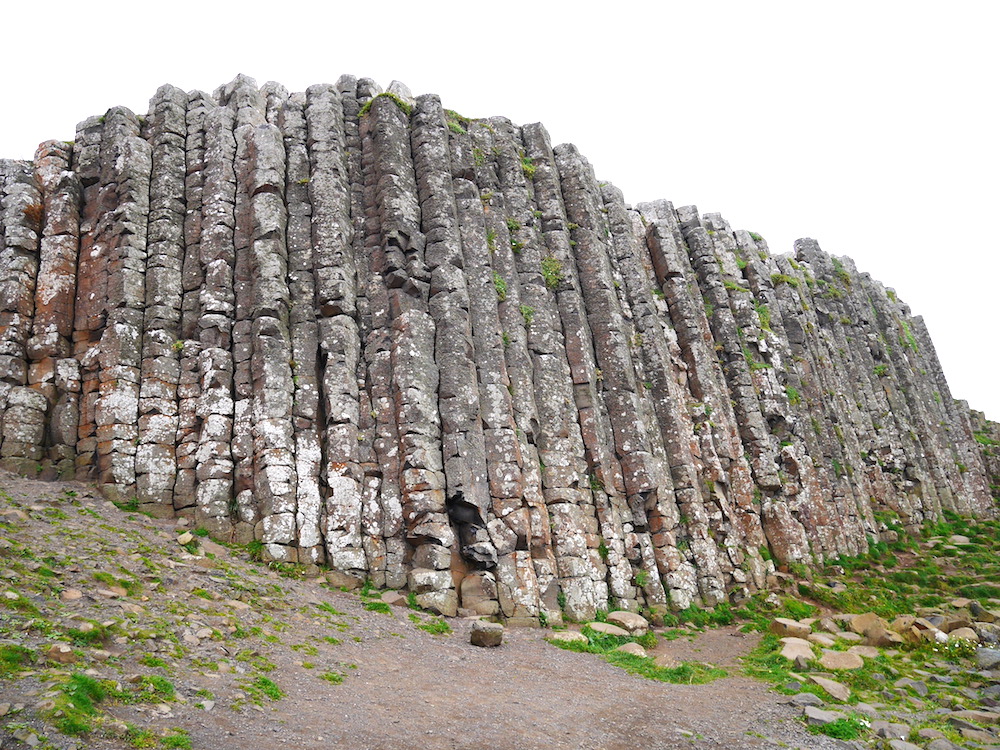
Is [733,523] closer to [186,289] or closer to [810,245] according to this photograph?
[186,289]

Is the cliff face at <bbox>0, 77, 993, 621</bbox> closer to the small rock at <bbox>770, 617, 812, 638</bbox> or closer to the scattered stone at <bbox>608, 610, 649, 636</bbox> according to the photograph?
the scattered stone at <bbox>608, 610, 649, 636</bbox>

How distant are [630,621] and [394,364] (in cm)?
996

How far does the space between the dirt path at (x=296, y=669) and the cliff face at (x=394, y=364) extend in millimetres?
2076

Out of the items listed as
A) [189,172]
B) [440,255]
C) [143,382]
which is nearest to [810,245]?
[440,255]

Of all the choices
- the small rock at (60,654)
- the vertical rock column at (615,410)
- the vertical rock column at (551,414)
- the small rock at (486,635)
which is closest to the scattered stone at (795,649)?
the vertical rock column at (615,410)

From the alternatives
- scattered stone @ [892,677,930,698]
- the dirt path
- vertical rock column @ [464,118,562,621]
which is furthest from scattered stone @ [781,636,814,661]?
vertical rock column @ [464,118,562,621]

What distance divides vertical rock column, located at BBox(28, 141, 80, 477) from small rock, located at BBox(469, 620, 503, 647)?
39.7 feet

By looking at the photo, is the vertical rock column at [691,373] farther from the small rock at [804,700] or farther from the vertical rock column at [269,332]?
the vertical rock column at [269,332]

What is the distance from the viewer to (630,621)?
18.3 meters

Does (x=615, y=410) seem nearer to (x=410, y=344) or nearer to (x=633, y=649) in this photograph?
(x=410, y=344)

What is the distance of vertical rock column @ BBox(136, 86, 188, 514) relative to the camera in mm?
18266

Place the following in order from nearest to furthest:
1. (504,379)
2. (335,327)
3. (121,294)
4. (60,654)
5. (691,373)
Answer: (60,654), (121,294), (335,327), (504,379), (691,373)

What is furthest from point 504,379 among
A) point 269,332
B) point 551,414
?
point 269,332

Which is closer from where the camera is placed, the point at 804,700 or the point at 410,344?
the point at 804,700
